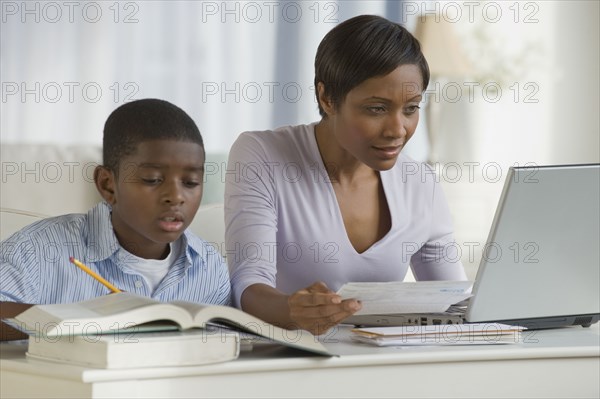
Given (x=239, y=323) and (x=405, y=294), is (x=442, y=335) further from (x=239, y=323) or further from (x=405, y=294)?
(x=239, y=323)

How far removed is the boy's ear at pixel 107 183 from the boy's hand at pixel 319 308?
38 centimetres

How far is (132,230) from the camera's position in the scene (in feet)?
4.45

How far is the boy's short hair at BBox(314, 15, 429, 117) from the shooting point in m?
1.54

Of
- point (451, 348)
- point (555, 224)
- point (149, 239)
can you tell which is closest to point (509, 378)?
point (451, 348)

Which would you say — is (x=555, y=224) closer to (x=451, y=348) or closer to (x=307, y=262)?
(x=451, y=348)

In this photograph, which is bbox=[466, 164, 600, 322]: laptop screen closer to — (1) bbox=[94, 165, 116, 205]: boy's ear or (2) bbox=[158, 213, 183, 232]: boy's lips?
(2) bbox=[158, 213, 183, 232]: boy's lips

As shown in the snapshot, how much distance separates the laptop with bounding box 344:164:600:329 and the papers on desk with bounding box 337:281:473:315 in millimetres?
33

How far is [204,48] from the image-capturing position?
10.8ft

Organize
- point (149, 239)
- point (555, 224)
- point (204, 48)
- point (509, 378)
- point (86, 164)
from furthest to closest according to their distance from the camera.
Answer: point (204, 48), point (86, 164), point (149, 239), point (555, 224), point (509, 378)

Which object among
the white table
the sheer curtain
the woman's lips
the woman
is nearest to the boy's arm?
the white table

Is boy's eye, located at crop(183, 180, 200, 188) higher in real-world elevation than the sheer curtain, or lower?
lower

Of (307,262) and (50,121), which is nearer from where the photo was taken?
(307,262)

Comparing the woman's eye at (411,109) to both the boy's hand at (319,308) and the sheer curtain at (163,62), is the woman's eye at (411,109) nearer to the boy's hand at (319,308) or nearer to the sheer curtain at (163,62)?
the boy's hand at (319,308)

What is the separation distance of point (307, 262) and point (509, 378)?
64 cm
